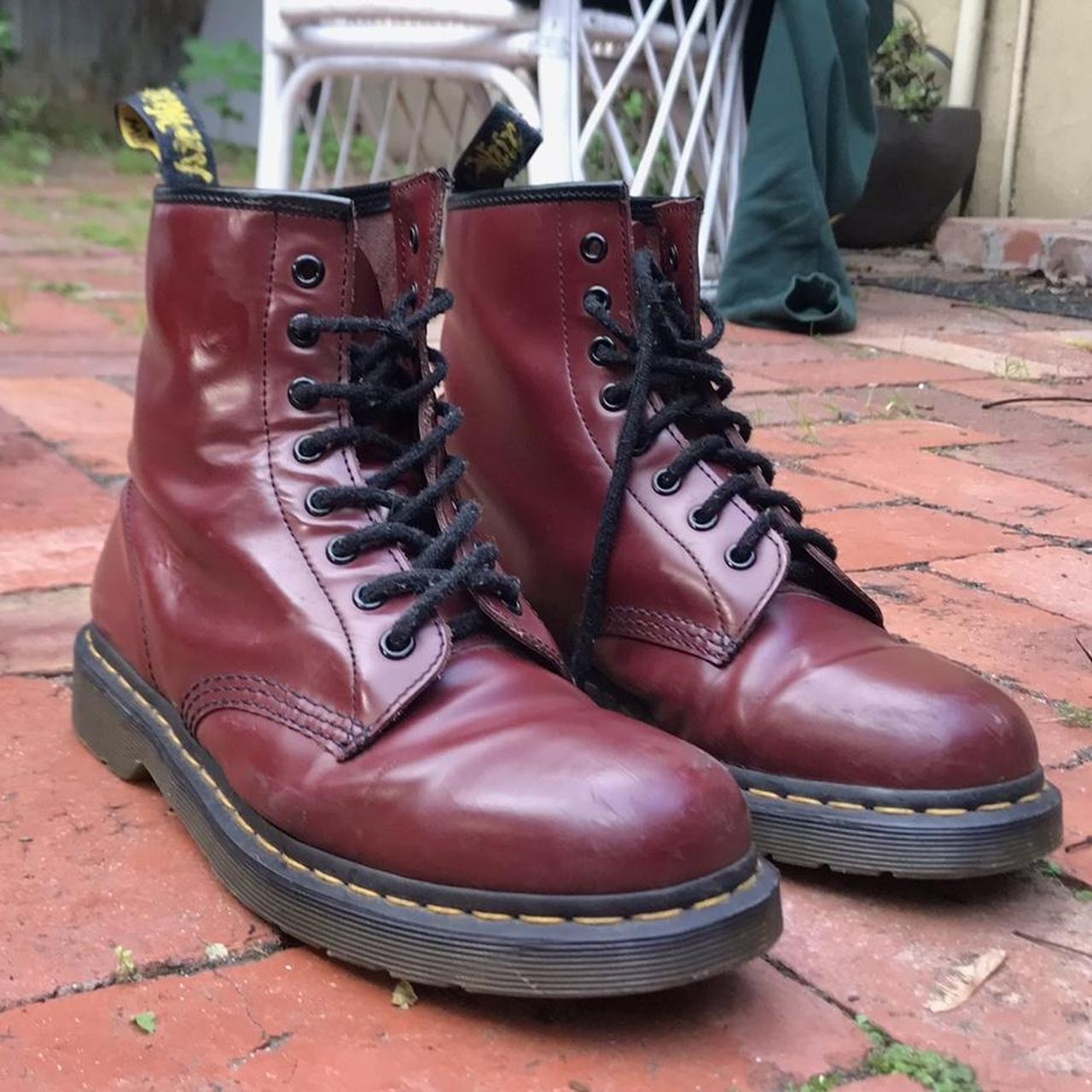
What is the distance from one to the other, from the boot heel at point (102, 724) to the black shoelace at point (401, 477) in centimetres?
27

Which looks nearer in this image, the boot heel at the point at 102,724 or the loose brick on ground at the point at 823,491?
the boot heel at the point at 102,724

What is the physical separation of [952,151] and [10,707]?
14.9 feet

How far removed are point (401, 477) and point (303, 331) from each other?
121 mm

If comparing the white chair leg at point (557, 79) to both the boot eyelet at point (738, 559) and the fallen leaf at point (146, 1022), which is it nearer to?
the boot eyelet at point (738, 559)

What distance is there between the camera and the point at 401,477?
102cm

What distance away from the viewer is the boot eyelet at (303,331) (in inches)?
39.6

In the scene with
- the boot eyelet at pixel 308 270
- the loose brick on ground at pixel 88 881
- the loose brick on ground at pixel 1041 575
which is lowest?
the loose brick on ground at pixel 1041 575

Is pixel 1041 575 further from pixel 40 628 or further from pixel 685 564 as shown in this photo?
pixel 40 628

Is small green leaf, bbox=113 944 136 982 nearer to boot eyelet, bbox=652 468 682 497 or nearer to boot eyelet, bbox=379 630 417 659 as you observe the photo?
boot eyelet, bbox=379 630 417 659

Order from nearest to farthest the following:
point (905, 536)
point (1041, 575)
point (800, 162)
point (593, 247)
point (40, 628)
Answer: point (593, 247) → point (40, 628) → point (1041, 575) → point (905, 536) → point (800, 162)

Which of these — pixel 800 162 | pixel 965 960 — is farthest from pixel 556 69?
pixel 965 960

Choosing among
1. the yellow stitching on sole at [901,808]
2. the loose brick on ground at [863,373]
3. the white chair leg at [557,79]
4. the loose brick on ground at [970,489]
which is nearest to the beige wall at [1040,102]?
the loose brick on ground at [863,373]

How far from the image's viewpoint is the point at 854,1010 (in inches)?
34.7

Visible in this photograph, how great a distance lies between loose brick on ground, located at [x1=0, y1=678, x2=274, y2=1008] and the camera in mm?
898
